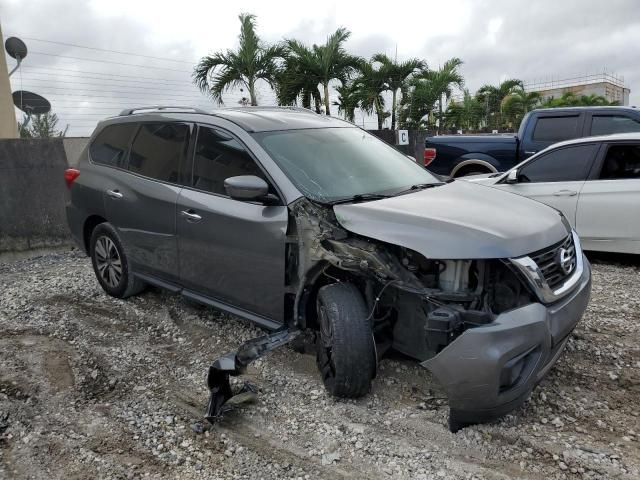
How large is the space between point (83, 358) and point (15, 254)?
4.29m

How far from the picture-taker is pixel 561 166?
6.47 m

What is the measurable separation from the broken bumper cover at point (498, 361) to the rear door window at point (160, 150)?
2646 mm

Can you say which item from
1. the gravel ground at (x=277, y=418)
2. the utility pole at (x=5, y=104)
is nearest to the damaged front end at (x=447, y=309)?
the gravel ground at (x=277, y=418)

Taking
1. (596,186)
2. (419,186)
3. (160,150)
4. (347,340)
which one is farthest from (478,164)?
(347,340)

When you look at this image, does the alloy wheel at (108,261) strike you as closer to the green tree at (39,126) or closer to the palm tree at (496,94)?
the green tree at (39,126)

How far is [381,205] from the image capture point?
3262mm

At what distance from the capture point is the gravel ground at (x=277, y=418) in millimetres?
2760

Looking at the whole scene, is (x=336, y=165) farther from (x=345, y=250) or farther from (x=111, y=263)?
(x=111, y=263)

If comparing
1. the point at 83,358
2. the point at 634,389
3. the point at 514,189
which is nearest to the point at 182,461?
the point at 83,358

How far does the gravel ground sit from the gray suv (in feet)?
0.75

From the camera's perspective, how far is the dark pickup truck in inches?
337

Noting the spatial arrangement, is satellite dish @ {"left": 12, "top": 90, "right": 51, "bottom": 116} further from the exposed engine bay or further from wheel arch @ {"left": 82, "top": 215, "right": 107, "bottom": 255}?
the exposed engine bay

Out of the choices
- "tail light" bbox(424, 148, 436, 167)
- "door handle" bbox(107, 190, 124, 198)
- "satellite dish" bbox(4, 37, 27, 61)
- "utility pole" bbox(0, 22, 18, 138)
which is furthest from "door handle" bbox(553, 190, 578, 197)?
"utility pole" bbox(0, 22, 18, 138)

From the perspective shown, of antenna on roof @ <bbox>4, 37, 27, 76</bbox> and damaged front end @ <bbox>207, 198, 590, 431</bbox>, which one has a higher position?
antenna on roof @ <bbox>4, 37, 27, 76</bbox>
